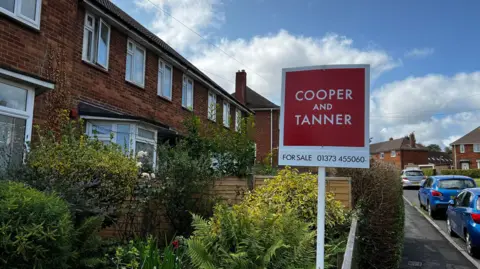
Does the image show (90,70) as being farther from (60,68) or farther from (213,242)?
(213,242)

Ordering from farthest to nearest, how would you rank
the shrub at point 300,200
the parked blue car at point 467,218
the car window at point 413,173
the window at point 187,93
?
1. the car window at point 413,173
2. the window at point 187,93
3. the parked blue car at point 467,218
4. the shrub at point 300,200

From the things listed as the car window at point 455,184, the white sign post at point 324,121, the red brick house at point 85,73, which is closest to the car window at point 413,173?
the car window at point 455,184

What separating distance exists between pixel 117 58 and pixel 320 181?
1047 centimetres

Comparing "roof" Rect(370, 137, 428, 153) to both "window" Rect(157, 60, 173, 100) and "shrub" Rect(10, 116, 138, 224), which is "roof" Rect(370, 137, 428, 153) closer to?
"window" Rect(157, 60, 173, 100)

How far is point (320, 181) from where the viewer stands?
3.01m

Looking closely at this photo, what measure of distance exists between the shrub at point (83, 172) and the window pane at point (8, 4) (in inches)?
132

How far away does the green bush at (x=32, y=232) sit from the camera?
304cm

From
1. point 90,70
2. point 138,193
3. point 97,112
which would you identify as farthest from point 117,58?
point 138,193

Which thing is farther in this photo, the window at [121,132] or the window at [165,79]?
the window at [165,79]

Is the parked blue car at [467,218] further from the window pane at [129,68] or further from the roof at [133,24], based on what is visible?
the roof at [133,24]

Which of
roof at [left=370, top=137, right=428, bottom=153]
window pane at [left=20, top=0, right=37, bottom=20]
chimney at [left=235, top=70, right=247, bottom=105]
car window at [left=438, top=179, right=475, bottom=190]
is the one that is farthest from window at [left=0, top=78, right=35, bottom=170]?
roof at [left=370, top=137, right=428, bottom=153]

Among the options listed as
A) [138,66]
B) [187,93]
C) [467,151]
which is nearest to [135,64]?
[138,66]

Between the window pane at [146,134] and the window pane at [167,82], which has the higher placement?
the window pane at [167,82]

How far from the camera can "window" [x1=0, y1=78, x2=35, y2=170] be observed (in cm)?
733
